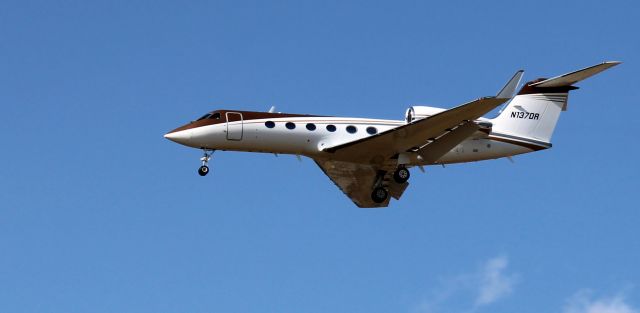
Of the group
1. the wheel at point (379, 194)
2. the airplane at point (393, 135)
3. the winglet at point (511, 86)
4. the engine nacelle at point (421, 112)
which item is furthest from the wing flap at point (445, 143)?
the winglet at point (511, 86)

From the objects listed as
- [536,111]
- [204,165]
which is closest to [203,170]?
[204,165]

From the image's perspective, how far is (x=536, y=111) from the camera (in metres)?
31.5

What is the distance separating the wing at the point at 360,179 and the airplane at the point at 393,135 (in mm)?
34

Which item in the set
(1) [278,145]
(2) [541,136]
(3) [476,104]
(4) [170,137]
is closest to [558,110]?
(2) [541,136]

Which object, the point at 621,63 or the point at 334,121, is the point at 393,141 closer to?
the point at 334,121

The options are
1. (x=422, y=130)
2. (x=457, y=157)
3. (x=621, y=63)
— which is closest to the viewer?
(x=621, y=63)

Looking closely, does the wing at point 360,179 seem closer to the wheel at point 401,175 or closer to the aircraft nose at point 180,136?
the wheel at point 401,175

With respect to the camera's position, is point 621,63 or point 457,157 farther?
point 457,157

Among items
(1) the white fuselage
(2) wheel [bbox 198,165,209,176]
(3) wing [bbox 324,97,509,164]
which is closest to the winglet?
(3) wing [bbox 324,97,509,164]

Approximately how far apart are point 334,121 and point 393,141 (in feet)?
6.49

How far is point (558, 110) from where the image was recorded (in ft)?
104

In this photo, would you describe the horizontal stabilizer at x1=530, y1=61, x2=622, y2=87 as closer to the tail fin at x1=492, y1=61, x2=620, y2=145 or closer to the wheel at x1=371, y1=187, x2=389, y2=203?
the tail fin at x1=492, y1=61, x2=620, y2=145

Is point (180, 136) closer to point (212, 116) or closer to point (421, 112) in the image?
point (212, 116)

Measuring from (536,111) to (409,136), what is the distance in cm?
512
